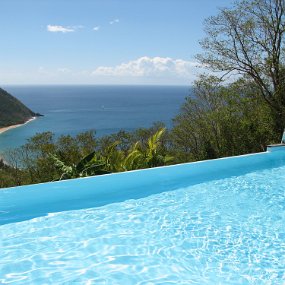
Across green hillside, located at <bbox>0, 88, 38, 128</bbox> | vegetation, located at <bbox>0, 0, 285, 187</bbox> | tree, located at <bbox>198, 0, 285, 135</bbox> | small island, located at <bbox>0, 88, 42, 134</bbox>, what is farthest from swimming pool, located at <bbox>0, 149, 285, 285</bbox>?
green hillside, located at <bbox>0, 88, 38, 128</bbox>

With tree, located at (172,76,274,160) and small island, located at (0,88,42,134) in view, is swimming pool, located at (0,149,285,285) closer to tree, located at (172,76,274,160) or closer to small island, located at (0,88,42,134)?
tree, located at (172,76,274,160)

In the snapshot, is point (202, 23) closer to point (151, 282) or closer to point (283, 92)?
point (283, 92)

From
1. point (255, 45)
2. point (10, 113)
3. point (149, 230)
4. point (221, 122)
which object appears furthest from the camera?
point (10, 113)

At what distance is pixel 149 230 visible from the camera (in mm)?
5625

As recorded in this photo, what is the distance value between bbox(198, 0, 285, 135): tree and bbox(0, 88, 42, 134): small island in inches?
2536

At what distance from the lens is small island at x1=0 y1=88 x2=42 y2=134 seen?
75881 mm

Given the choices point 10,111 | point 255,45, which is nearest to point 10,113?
point 10,111

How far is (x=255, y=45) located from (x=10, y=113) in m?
76.7

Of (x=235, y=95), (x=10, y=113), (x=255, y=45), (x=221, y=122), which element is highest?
(x=255, y=45)

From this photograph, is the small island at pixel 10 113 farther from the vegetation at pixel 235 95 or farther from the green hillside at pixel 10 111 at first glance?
the vegetation at pixel 235 95

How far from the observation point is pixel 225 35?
1272 cm

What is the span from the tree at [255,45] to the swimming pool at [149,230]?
5208 mm

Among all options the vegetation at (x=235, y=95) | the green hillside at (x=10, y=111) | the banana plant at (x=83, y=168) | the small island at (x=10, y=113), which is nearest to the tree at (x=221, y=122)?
the vegetation at (x=235, y=95)

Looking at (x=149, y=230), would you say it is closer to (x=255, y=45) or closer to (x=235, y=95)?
(x=235, y=95)
